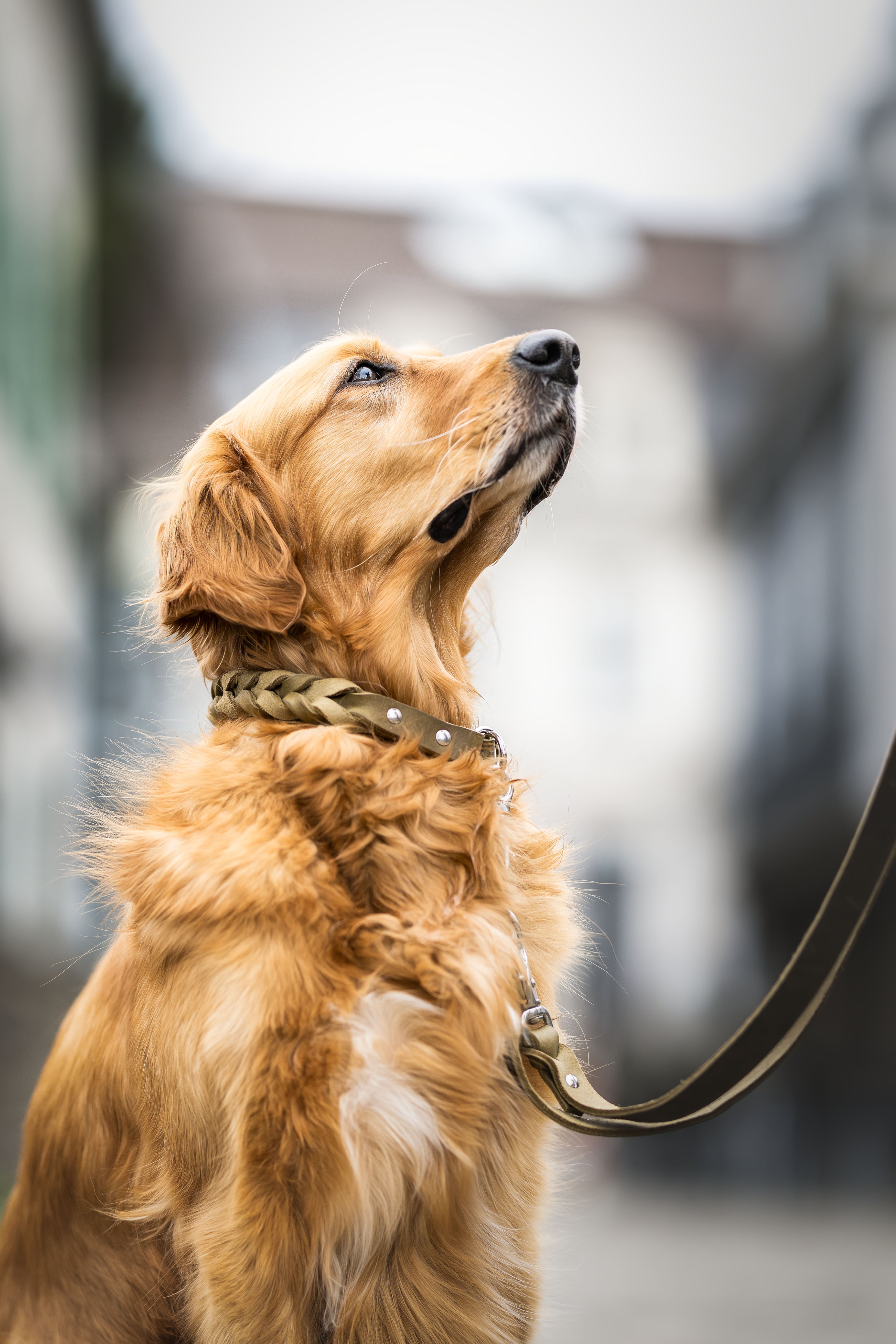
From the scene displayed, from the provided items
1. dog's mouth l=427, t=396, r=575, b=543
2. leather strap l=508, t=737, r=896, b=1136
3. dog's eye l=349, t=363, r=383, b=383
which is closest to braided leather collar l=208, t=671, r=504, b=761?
dog's mouth l=427, t=396, r=575, b=543

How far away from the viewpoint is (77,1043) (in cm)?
216

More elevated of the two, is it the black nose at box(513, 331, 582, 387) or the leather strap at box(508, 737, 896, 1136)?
the black nose at box(513, 331, 582, 387)

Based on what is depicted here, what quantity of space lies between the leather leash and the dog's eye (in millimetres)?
782

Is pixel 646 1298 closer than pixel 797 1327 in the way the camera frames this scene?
No

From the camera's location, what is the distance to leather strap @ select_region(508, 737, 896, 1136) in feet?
6.45

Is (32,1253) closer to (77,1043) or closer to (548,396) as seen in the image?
(77,1043)

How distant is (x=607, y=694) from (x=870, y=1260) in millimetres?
9870

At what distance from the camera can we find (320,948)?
1.82 metres

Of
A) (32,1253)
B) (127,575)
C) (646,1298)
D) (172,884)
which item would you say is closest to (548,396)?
(172,884)

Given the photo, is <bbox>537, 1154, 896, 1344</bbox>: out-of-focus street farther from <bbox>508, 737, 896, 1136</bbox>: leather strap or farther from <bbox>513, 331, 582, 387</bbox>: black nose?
<bbox>513, 331, 582, 387</bbox>: black nose

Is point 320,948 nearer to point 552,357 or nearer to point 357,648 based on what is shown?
point 357,648

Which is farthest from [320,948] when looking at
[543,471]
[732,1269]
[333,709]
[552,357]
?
[732,1269]

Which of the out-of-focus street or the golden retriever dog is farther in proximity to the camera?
the out-of-focus street

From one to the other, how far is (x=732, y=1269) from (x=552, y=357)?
11.1 m
